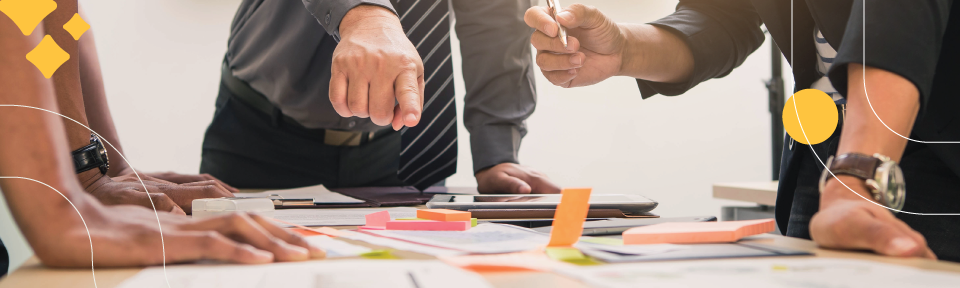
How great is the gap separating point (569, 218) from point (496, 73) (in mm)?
690

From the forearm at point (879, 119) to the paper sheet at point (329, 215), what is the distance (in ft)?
1.13

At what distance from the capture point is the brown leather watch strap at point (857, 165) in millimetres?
318

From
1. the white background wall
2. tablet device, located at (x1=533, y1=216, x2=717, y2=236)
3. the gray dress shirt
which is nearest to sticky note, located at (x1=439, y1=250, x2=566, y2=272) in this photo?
tablet device, located at (x1=533, y1=216, x2=717, y2=236)

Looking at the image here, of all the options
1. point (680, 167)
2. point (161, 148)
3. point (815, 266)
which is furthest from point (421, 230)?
point (680, 167)

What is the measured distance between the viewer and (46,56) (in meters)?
0.29

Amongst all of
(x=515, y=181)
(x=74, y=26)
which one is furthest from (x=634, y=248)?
(x=515, y=181)

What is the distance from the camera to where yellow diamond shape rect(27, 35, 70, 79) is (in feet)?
0.92

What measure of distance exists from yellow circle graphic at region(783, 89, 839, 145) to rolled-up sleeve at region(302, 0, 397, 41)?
1.29ft

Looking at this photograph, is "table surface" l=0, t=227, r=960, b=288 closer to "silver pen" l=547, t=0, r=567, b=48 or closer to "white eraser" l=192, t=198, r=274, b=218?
"white eraser" l=192, t=198, r=274, b=218

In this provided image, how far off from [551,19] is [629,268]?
15.0 inches

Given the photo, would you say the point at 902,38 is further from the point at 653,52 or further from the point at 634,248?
the point at 653,52

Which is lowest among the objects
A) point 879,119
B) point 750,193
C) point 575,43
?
point 750,193

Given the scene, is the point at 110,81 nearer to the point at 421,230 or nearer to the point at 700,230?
the point at 421,230

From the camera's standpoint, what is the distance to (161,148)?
188 cm
